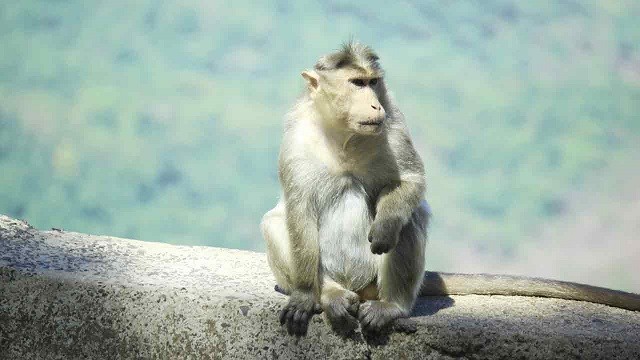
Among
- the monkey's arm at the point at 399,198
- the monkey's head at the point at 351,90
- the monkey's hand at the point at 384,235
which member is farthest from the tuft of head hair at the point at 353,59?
the monkey's hand at the point at 384,235

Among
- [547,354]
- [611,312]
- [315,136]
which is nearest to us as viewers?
[547,354]

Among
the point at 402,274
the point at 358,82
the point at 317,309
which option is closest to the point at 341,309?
the point at 317,309

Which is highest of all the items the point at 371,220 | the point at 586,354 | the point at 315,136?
the point at 315,136

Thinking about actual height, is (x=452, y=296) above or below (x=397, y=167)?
below

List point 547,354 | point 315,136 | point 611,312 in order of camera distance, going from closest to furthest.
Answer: point 547,354, point 315,136, point 611,312

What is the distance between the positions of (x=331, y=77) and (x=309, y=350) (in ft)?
4.69

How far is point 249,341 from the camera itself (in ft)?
15.9

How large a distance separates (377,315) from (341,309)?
19 cm

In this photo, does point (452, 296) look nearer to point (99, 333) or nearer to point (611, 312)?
point (611, 312)

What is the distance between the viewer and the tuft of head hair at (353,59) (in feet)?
15.6

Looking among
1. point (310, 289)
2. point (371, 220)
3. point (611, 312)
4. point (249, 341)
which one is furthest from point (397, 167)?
point (611, 312)

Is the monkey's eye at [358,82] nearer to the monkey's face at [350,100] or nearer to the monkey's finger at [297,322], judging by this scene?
the monkey's face at [350,100]

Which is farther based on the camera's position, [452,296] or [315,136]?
[452,296]

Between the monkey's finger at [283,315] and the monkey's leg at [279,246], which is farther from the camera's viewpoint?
the monkey's leg at [279,246]
